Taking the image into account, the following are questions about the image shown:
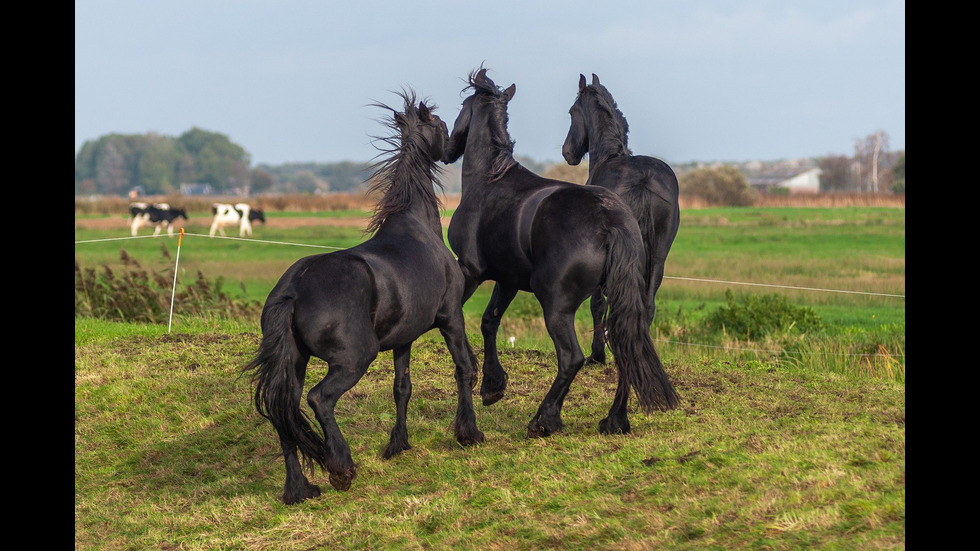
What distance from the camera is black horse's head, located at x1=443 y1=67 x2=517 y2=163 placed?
300 inches

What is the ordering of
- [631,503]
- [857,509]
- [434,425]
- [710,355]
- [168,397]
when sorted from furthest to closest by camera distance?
1. [710,355]
2. [168,397]
3. [434,425]
4. [631,503]
5. [857,509]

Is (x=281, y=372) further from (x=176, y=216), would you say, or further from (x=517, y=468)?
(x=176, y=216)

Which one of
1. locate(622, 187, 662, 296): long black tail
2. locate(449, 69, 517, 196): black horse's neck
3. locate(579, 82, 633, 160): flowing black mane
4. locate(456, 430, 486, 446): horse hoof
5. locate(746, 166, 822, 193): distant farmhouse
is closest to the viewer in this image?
locate(456, 430, 486, 446): horse hoof

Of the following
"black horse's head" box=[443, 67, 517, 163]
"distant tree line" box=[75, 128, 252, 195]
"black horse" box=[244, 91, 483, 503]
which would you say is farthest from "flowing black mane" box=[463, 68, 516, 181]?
"distant tree line" box=[75, 128, 252, 195]

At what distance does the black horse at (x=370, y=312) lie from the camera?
18.4ft

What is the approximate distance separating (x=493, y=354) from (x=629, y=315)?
1.48 m

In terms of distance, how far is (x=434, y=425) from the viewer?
297 inches

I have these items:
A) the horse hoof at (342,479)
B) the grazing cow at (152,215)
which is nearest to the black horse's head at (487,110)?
the horse hoof at (342,479)

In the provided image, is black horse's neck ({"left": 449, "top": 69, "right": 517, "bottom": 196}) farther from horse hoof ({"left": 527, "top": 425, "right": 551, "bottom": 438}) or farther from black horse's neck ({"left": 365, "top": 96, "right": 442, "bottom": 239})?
horse hoof ({"left": 527, "top": 425, "right": 551, "bottom": 438})

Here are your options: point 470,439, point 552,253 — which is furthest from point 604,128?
point 470,439

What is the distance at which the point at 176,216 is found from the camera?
44781mm
